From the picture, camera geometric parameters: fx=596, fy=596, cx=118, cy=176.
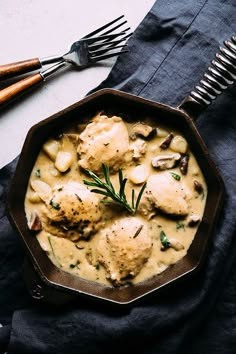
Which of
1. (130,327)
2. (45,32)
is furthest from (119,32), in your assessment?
(130,327)

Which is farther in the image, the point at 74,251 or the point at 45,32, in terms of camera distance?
the point at 45,32

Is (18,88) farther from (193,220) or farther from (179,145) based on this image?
(193,220)

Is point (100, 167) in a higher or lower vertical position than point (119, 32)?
lower

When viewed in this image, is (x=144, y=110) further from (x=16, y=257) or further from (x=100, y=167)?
(x=16, y=257)

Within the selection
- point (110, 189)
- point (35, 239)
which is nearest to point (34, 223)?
point (35, 239)

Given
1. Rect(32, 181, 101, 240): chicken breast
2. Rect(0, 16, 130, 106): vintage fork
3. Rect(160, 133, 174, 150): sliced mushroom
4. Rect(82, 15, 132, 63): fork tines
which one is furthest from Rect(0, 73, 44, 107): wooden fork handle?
Rect(160, 133, 174, 150): sliced mushroom

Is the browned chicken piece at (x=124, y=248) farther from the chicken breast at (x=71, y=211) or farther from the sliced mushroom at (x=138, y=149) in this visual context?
the sliced mushroom at (x=138, y=149)

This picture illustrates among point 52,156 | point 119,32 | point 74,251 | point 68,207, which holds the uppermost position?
point 119,32
